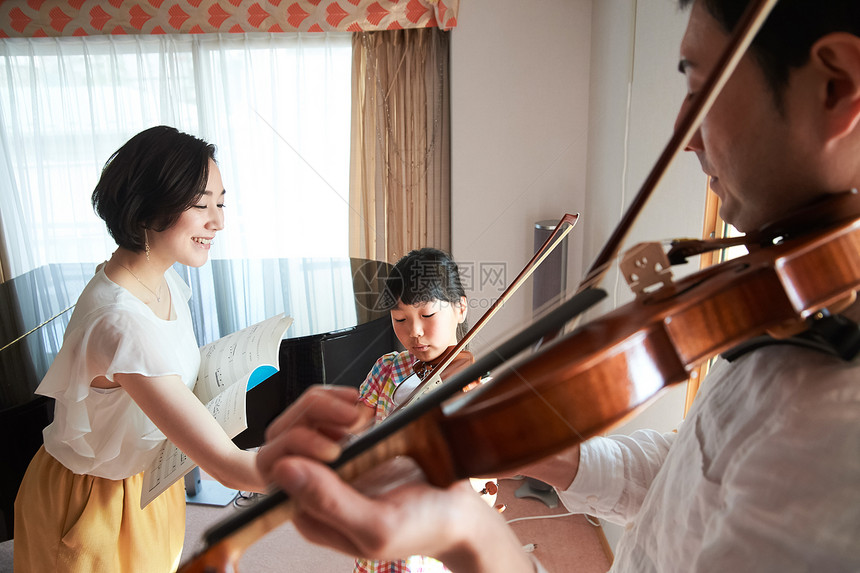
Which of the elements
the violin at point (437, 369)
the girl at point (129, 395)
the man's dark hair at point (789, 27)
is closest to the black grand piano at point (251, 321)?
the violin at point (437, 369)

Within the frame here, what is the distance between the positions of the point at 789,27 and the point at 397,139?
210 centimetres

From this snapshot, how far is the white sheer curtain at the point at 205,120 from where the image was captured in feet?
8.06

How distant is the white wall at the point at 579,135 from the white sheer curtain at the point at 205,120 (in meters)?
1.49

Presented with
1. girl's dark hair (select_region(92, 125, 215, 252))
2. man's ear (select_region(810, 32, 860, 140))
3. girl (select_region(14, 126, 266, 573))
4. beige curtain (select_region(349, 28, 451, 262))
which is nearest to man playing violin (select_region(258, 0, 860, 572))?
man's ear (select_region(810, 32, 860, 140))

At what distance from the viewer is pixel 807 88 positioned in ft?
0.96

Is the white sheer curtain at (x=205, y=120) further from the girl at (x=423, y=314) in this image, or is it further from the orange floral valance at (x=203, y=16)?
the girl at (x=423, y=314)

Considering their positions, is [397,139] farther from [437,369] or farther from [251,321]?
[437,369]

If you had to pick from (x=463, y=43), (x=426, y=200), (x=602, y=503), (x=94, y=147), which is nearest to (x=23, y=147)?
(x=94, y=147)

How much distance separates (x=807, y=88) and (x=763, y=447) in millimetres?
201

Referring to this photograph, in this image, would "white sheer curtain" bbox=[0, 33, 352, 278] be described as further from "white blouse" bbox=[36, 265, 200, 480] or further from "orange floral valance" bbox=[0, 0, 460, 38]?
"white blouse" bbox=[36, 265, 200, 480]

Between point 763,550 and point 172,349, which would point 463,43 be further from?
point 763,550

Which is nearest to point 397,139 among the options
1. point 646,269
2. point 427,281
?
point 427,281

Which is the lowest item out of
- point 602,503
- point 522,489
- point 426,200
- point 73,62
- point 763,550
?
point 522,489

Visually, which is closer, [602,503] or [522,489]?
[602,503]
